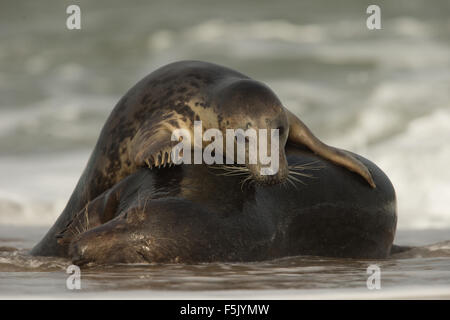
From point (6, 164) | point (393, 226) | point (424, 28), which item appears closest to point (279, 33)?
point (424, 28)

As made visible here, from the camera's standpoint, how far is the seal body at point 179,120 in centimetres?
615

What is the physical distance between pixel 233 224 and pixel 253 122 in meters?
0.90

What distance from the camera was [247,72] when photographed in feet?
56.1

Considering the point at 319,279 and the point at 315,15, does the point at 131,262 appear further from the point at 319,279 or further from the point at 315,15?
the point at 315,15

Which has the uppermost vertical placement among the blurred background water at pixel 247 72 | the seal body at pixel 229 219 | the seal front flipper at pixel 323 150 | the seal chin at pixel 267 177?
the blurred background water at pixel 247 72

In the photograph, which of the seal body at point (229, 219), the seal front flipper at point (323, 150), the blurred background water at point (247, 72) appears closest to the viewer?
the seal body at point (229, 219)

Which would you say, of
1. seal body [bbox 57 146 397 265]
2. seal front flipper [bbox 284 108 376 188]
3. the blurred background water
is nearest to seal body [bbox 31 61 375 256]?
seal front flipper [bbox 284 108 376 188]

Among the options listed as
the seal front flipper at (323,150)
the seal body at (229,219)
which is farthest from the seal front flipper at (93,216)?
the seal front flipper at (323,150)

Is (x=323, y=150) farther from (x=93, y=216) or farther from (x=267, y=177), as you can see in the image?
(x=93, y=216)

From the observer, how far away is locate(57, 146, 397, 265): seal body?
17.4 ft

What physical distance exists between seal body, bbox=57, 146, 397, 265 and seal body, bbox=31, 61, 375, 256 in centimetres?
14

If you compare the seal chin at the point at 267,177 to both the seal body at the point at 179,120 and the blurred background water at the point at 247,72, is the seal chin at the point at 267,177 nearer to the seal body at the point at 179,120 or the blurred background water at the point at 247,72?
the seal body at the point at 179,120

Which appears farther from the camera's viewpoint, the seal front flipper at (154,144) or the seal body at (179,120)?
the seal body at (179,120)

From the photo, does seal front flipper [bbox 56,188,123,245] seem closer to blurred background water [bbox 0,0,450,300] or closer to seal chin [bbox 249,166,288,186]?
seal chin [bbox 249,166,288,186]
